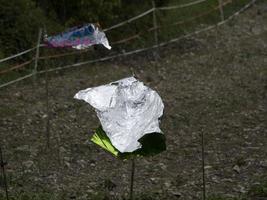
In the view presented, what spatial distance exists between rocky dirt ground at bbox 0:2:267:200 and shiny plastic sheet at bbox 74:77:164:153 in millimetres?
2125

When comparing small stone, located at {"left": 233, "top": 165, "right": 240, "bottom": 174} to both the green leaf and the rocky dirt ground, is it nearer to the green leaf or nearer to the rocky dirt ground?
the rocky dirt ground

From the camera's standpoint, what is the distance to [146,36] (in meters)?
15.8

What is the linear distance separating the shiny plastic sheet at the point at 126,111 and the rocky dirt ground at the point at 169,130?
213 centimetres

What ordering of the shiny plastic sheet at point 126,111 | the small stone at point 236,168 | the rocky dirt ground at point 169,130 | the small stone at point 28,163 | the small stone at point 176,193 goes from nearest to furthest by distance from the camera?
the shiny plastic sheet at point 126,111 → the small stone at point 176,193 → the rocky dirt ground at point 169,130 → the small stone at point 236,168 → the small stone at point 28,163

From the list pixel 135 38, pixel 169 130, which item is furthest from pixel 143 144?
pixel 135 38

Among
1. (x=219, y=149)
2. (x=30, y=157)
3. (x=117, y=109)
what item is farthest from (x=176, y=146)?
(x=117, y=109)

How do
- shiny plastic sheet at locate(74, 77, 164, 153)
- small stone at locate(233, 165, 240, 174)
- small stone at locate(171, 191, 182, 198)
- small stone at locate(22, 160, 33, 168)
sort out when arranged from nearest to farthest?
1. shiny plastic sheet at locate(74, 77, 164, 153)
2. small stone at locate(171, 191, 182, 198)
3. small stone at locate(233, 165, 240, 174)
4. small stone at locate(22, 160, 33, 168)

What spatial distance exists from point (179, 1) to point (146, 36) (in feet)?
12.4

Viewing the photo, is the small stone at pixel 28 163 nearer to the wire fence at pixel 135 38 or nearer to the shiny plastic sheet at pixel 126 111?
the wire fence at pixel 135 38

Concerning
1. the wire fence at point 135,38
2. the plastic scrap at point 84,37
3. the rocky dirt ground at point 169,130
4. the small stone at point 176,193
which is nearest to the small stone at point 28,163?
the rocky dirt ground at point 169,130

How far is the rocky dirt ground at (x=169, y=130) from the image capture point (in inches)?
327

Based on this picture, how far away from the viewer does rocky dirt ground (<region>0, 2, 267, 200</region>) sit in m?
8.30

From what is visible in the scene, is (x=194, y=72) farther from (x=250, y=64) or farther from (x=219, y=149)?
(x=219, y=149)

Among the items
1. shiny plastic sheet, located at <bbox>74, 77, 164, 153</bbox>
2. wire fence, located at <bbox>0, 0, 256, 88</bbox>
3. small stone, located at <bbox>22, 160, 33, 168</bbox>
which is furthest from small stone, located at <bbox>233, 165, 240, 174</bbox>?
wire fence, located at <bbox>0, 0, 256, 88</bbox>
